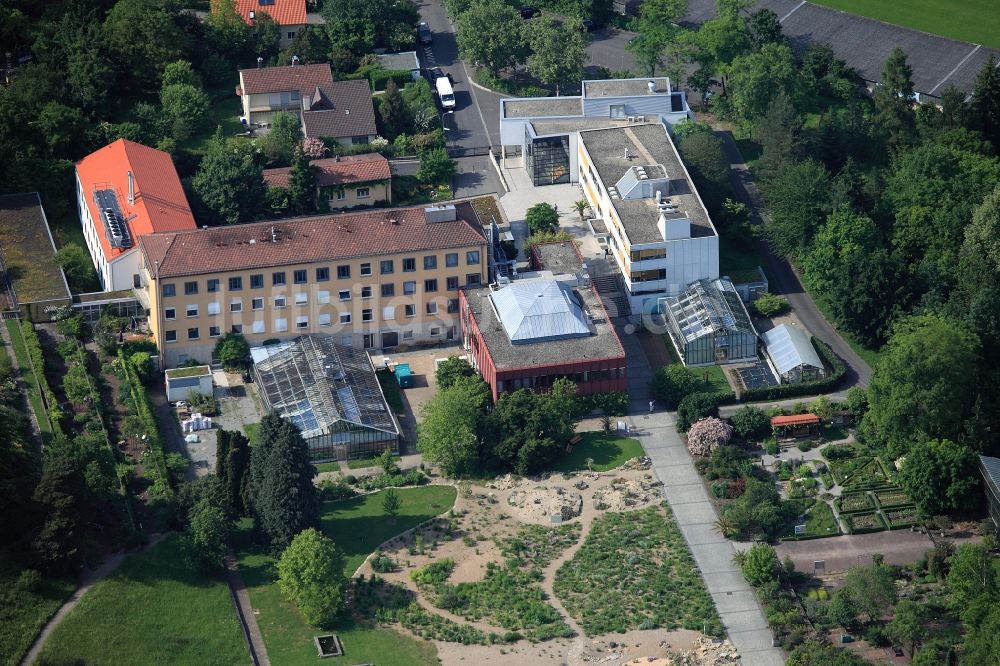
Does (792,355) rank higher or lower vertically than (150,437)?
lower

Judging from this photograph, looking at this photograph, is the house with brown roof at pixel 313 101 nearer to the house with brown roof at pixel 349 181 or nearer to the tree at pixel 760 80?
the house with brown roof at pixel 349 181

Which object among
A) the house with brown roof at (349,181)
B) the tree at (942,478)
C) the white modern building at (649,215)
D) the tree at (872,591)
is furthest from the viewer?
the house with brown roof at (349,181)

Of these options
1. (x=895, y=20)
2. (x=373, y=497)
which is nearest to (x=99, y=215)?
(x=373, y=497)

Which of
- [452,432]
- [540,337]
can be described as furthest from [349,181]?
[452,432]

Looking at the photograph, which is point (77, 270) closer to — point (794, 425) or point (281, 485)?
point (281, 485)

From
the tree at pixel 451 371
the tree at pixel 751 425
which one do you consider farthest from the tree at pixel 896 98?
the tree at pixel 451 371

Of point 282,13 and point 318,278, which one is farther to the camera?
point 282,13

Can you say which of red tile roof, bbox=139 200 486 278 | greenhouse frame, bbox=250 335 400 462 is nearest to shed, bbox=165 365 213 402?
greenhouse frame, bbox=250 335 400 462
